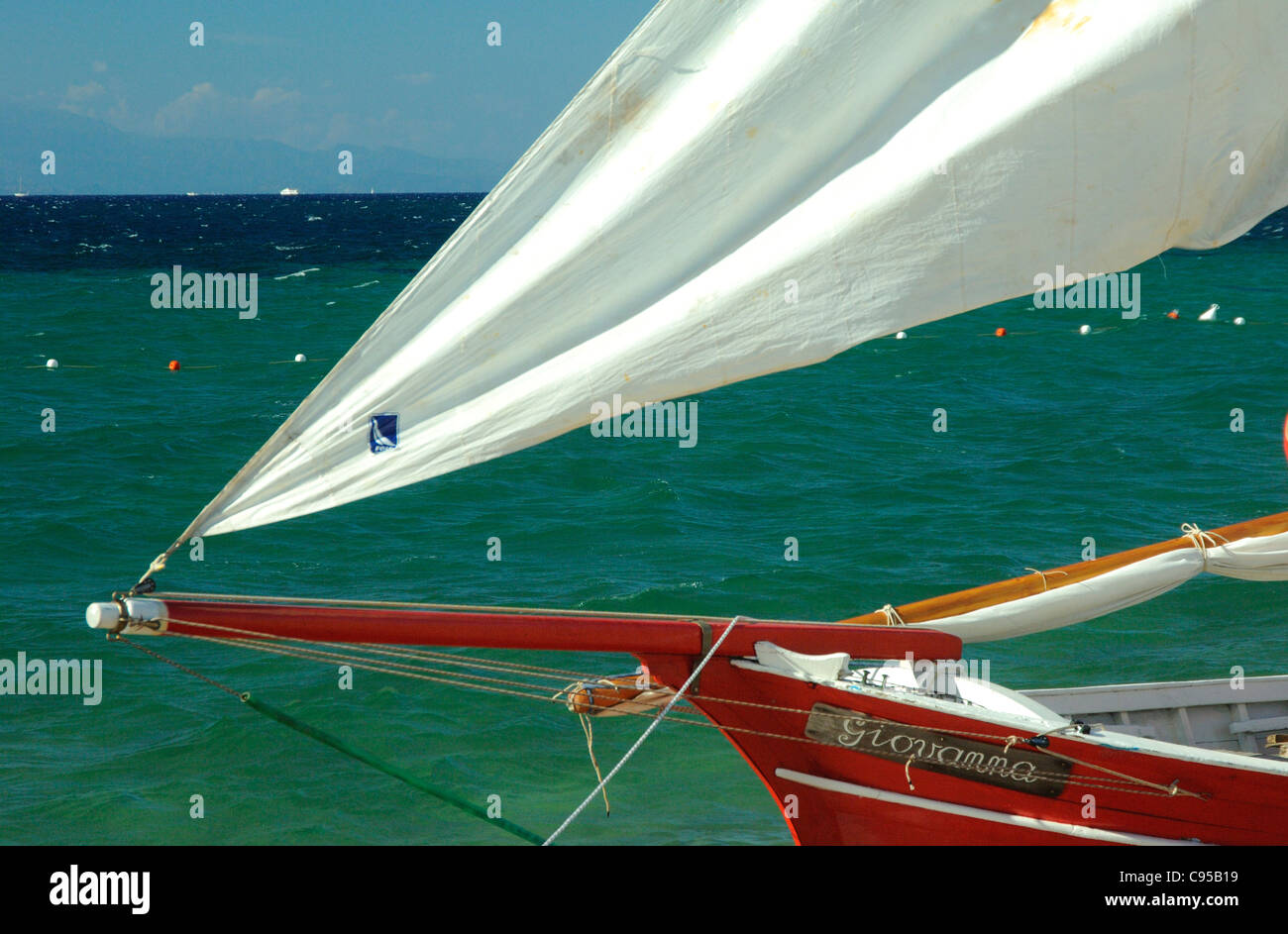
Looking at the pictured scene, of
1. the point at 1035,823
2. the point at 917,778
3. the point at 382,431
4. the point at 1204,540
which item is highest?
the point at 382,431

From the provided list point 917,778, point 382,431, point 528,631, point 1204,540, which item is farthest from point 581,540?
point 382,431

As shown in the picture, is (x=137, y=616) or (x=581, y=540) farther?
(x=581, y=540)

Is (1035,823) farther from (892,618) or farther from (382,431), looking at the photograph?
(382,431)

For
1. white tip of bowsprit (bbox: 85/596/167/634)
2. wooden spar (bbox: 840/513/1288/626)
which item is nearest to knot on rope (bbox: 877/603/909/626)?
wooden spar (bbox: 840/513/1288/626)

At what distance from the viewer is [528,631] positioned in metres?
6.09

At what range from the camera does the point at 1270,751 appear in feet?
29.8

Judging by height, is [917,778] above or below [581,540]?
below

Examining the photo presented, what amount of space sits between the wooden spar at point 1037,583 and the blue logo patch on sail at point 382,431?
3.65 metres

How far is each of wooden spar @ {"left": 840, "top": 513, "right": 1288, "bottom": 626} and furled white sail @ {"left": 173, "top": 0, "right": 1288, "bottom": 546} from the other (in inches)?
105

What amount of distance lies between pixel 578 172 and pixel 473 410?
102cm

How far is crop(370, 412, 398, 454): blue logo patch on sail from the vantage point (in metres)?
5.05

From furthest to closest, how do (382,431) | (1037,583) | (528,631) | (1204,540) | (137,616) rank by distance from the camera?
(1204,540)
(1037,583)
(528,631)
(137,616)
(382,431)

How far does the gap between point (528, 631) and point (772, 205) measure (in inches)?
88.2

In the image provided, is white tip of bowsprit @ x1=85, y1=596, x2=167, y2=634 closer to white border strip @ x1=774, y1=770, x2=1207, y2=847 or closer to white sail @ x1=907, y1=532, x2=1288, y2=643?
white border strip @ x1=774, y1=770, x2=1207, y2=847
